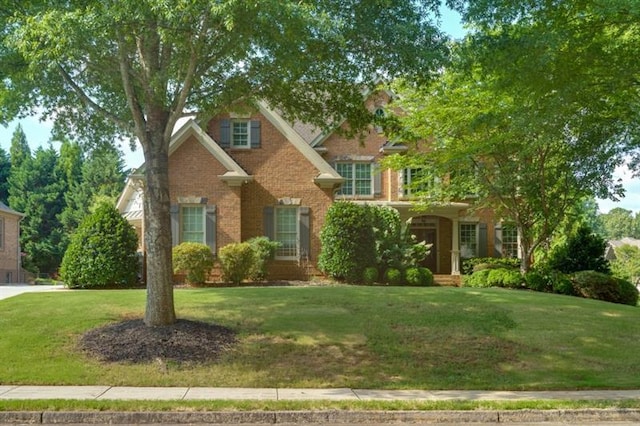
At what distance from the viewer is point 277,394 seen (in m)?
9.80

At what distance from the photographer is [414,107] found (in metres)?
24.9

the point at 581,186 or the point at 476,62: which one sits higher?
the point at 476,62

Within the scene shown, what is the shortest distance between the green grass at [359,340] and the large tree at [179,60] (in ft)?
6.28

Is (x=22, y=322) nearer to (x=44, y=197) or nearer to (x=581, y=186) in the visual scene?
(x=581, y=186)

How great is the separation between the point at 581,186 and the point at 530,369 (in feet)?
41.1

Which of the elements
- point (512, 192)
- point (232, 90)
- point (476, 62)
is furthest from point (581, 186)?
point (232, 90)

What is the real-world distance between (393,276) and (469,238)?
1061 centimetres

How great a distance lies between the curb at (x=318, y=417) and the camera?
27.1 ft

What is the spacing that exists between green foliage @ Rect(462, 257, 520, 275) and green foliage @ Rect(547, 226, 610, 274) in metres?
3.61

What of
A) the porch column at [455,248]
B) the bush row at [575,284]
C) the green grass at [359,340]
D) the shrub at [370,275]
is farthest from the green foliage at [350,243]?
the porch column at [455,248]

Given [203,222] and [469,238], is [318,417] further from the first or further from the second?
[469,238]

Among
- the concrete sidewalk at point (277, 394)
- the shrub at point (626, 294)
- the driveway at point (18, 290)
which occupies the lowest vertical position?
the concrete sidewalk at point (277, 394)

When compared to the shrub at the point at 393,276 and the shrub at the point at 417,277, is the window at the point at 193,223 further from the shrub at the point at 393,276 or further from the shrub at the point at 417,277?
the shrub at the point at 417,277

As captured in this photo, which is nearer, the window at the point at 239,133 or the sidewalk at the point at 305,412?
the sidewalk at the point at 305,412
